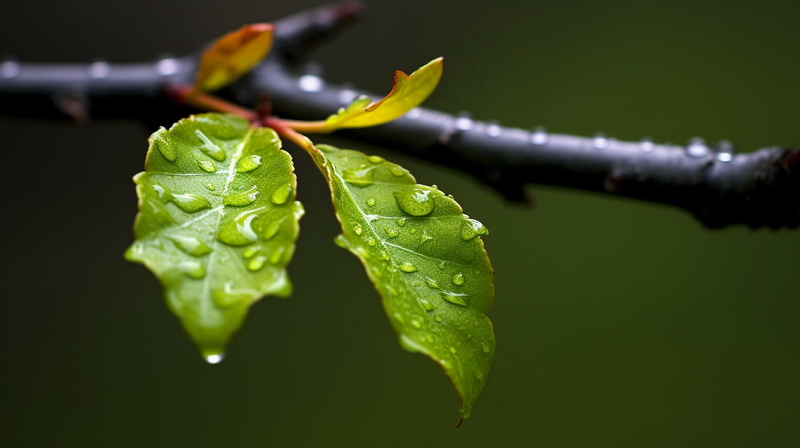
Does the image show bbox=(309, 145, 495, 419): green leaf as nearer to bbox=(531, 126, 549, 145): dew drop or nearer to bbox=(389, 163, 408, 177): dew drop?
bbox=(389, 163, 408, 177): dew drop

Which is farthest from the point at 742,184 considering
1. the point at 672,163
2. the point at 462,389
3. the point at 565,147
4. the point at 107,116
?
the point at 107,116

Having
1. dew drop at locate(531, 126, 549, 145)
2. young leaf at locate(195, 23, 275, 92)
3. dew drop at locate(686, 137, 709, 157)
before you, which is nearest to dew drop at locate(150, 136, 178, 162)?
young leaf at locate(195, 23, 275, 92)

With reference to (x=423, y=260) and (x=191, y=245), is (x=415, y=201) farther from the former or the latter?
(x=191, y=245)

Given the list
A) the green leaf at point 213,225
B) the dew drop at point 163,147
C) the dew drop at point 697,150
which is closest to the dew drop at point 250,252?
the green leaf at point 213,225

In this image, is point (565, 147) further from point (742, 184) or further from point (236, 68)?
point (236, 68)

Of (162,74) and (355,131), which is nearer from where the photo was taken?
(355,131)
